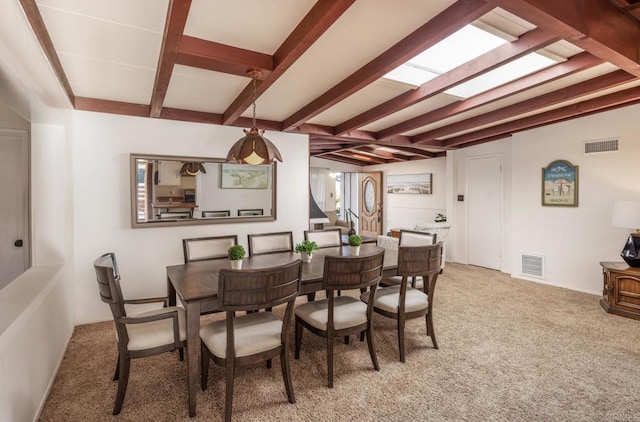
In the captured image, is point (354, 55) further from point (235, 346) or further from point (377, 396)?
point (377, 396)

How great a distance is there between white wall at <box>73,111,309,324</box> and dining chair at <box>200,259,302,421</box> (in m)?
1.93

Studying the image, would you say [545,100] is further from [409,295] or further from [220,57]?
[220,57]

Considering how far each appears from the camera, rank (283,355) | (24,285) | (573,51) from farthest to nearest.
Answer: (573,51), (24,285), (283,355)

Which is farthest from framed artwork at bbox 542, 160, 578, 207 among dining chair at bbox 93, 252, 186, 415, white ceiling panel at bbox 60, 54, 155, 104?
white ceiling panel at bbox 60, 54, 155, 104

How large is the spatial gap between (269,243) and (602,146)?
4.60 meters

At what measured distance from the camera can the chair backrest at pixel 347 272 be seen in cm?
229

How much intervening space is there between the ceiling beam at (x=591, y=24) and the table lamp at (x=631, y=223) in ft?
6.35

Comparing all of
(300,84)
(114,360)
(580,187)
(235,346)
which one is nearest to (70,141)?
(114,360)

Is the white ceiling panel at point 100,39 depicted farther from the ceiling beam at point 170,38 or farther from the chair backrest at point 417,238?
the chair backrest at point 417,238

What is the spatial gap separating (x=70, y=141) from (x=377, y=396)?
3625mm

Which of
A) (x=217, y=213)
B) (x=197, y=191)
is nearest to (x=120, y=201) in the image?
(x=197, y=191)

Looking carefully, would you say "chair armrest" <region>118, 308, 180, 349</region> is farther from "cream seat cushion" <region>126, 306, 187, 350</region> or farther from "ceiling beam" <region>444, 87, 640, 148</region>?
"ceiling beam" <region>444, 87, 640, 148</region>

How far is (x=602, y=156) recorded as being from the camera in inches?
172

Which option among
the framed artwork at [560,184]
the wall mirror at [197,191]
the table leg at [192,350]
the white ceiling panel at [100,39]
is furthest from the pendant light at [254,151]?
the framed artwork at [560,184]
